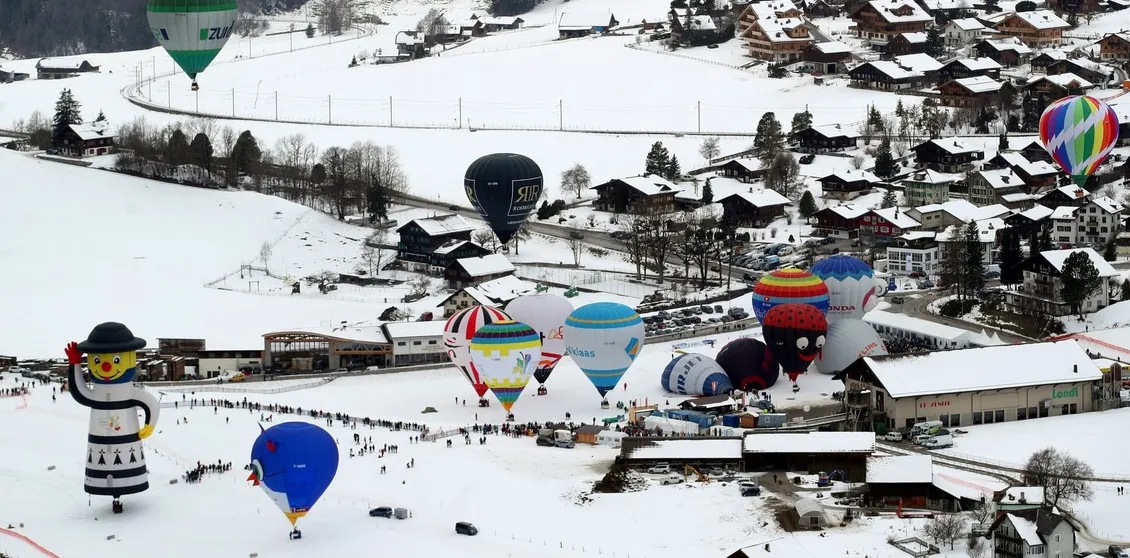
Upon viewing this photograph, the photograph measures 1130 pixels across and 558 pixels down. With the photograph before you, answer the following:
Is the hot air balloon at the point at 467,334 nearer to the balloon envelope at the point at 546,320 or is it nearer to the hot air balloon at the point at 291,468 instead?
the balloon envelope at the point at 546,320

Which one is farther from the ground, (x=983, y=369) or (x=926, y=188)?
(x=926, y=188)

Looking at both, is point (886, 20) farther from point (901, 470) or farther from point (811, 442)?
point (901, 470)

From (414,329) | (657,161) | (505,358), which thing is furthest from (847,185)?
(505,358)

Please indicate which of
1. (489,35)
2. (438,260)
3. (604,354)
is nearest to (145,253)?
(438,260)

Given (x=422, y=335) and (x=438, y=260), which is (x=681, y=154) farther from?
(x=422, y=335)

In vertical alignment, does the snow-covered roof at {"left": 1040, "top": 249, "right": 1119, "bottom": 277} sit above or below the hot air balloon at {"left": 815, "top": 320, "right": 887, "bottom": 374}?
above

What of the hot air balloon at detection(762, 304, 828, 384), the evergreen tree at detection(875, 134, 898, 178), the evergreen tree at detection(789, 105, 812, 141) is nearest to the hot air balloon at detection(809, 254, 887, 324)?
the hot air balloon at detection(762, 304, 828, 384)

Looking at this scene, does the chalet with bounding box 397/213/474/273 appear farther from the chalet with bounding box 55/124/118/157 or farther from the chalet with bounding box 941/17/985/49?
the chalet with bounding box 941/17/985/49
